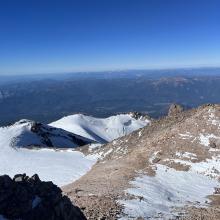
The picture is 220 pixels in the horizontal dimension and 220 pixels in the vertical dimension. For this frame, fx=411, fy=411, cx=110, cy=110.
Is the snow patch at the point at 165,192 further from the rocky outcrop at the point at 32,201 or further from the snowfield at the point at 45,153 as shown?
the snowfield at the point at 45,153

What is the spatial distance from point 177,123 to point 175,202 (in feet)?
79.6

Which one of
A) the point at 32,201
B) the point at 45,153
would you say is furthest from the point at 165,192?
the point at 45,153

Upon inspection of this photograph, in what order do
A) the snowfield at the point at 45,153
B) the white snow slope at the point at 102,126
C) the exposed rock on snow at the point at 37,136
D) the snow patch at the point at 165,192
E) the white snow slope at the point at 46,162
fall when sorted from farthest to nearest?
the white snow slope at the point at 102,126, the exposed rock on snow at the point at 37,136, the snowfield at the point at 45,153, the white snow slope at the point at 46,162, the snow patch at the point at 165,192

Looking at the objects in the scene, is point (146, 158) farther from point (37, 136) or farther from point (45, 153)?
point (37, 136)

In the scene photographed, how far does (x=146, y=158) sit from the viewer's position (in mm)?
48406

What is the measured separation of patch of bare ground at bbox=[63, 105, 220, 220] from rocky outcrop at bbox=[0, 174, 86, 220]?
3373 millimetres

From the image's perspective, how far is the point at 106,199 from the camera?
96.6 feet

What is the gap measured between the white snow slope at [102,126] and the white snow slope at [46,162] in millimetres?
59740

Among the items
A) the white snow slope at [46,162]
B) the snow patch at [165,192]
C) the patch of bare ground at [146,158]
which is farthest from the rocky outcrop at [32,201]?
the white snow slope at [46,162]

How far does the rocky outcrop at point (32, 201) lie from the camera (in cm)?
2014

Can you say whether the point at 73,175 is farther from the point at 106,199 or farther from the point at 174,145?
the point at 106,199

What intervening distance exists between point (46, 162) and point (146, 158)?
22.5 meters

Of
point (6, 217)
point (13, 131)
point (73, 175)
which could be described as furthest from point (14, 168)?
point (6, 217)

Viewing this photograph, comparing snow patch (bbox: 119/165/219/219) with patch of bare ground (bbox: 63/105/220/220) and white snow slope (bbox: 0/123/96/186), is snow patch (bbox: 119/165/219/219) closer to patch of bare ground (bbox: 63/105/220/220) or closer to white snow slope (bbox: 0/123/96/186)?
patch of bare ground (bbox: 63/105/220/220)
